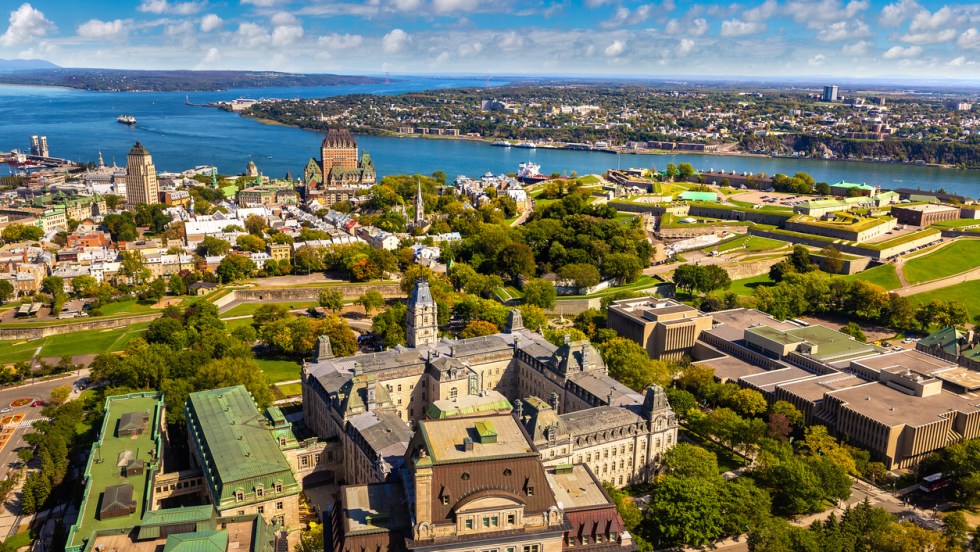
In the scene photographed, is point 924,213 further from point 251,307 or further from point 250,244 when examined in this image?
point 251,307

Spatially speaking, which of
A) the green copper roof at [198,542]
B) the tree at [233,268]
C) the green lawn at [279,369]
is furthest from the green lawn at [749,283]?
the green copper roof at [198,542]

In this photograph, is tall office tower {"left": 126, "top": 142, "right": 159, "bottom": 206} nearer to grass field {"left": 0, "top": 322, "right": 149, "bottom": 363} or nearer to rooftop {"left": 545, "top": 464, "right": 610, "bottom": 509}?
grass field {"left": 0, "top": 322, "right": 149, "bottom": 363}

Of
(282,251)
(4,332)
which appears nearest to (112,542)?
(4,332)

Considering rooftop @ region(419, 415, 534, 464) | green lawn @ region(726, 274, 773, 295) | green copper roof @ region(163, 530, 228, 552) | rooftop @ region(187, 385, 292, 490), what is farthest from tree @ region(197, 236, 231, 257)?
rooftop @ region(419, 415, 534, 464)

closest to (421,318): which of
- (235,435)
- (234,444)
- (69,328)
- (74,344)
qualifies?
(235,435)

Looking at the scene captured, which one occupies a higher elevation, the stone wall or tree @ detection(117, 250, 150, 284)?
tree @ detection(117, 250, 150, 284)

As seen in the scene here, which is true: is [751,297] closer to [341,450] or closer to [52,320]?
[341,450]
